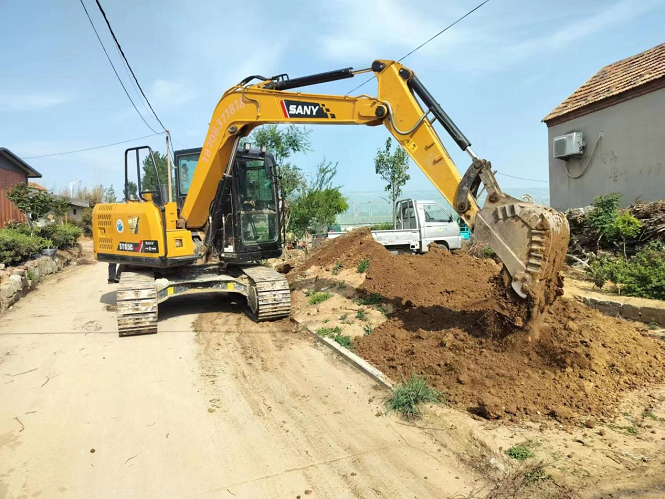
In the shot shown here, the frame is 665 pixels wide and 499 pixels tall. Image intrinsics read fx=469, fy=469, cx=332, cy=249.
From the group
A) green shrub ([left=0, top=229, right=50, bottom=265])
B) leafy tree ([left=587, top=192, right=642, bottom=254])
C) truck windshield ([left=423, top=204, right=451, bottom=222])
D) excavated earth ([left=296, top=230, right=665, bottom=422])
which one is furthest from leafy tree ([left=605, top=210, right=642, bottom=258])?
green shrub ([left=0, top=229, right=50, bottom=265])

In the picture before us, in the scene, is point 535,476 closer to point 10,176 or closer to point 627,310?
point 627,310

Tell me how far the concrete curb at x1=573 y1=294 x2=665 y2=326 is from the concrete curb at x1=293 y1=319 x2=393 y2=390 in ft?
12.6

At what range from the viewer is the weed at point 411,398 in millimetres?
4363

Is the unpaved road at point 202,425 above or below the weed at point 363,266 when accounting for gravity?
below

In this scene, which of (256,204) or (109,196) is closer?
(256,204)

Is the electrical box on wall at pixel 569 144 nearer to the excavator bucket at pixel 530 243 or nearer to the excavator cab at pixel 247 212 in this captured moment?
the excavator cab at pixel 247 212

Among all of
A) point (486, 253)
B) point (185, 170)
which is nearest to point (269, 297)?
point (185, 170)

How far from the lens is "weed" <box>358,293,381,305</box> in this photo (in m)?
8.23

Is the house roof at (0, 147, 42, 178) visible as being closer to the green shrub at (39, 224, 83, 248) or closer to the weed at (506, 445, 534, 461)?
the green shrub at (39, 224, 83, 248)

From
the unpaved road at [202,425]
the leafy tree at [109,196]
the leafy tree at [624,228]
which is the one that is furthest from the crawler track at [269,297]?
the leafy tree at [109,196]

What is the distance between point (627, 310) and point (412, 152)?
382cm

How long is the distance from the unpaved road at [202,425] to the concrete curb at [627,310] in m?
4.03

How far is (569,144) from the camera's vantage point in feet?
46.7

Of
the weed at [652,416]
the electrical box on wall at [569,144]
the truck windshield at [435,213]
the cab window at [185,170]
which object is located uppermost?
the electrical box on wall at [569,144]
